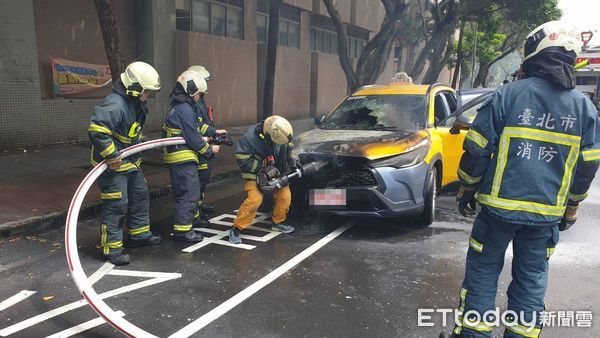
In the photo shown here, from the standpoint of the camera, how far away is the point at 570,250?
484 cm

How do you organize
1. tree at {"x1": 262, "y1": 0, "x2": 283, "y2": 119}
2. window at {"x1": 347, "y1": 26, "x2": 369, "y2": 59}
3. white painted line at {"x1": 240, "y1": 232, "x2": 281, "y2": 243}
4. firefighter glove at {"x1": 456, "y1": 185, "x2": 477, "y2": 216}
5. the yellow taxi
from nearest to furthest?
firefighter glove at {"x1": 456, "y1": 185, "x2": 477, "y2": 216}, the yellow taxi, white painted line at {"x1": 240, "y1": 232, "x2": 281, "y2": 243}, tree at {"x1": 262, "y1": 0, "x2": 283, "y2": 119}, window at {"x1": 347, "y1": 26, "x2": 369, "y2": 59}

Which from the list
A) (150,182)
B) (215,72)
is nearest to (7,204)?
(150,182)

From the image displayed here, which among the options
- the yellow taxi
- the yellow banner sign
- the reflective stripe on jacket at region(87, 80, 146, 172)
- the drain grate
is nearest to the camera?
the reflective stripe on jacket at region(87, 80, 146, 172)

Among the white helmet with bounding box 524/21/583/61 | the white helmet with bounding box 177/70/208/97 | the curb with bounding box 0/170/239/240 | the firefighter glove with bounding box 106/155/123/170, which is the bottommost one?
the curb with bounding box 0/170/239/240

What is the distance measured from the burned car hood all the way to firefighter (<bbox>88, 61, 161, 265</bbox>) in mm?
1756

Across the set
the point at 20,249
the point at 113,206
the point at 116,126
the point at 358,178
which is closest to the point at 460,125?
the point at 358,178

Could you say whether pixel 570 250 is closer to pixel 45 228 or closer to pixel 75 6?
pixel 45 228

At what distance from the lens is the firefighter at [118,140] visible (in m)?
4.05

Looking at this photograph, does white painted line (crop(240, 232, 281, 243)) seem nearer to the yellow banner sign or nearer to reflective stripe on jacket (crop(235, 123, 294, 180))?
reflective stripe on jacket (crop(235, 123, 294, 180))

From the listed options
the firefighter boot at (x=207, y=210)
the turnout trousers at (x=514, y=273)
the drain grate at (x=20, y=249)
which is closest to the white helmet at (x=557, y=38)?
the turnout trousers at (x=514, y=273)

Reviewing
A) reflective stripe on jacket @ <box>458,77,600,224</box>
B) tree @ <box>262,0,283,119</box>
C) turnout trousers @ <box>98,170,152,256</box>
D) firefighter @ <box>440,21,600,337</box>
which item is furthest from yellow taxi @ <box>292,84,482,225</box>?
tree @ <box>262,0,283,119</box>

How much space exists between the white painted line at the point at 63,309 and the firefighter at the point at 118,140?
0.49 metres

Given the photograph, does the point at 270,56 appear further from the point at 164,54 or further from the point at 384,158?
the point at 384,158

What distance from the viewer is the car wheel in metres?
5.19
